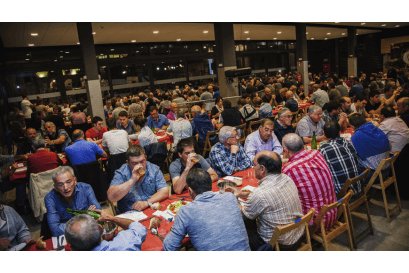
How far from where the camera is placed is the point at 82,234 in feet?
5.73

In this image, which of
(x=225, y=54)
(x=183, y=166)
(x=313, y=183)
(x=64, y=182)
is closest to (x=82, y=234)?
(x=64, y=182)

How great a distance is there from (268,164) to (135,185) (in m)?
1.45

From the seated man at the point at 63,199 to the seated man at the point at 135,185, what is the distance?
24cm

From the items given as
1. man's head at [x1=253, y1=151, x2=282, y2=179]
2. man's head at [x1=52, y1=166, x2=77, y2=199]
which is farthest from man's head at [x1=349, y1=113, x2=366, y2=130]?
man's head at [x1=52, y1=166, x2=77, y2=199]

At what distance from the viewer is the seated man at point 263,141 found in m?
3.96

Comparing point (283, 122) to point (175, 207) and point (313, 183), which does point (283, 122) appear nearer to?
point (313, 183)

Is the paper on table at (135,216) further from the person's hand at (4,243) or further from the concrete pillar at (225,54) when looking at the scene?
the concrete pillar at (225,54)

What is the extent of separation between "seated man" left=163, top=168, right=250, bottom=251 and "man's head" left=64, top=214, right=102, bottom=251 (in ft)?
1.62

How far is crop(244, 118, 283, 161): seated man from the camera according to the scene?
3965mm

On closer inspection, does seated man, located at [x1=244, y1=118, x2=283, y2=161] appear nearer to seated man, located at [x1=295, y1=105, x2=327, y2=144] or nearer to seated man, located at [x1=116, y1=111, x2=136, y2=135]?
seated man, located at [x1=295, y1=105, x2=327, y2=144]
